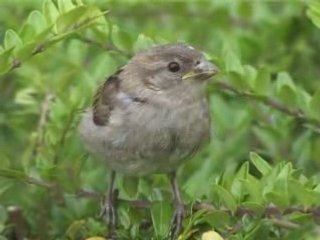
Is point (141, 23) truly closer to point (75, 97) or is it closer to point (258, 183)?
point (75, 97)

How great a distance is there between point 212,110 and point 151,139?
0.64 meters

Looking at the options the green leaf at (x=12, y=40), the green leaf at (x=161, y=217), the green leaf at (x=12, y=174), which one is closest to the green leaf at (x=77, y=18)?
the green leaf at (x=12, y=40)

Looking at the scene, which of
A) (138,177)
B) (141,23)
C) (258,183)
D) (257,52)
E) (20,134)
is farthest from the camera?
(141,23)

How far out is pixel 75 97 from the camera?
3.39 meters

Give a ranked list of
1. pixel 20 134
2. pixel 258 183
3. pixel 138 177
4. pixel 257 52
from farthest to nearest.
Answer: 1. pixel 257 52
2. pixel 20 134
3. pixel 138 177
4. pixel 258 183

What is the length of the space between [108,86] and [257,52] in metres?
0.82

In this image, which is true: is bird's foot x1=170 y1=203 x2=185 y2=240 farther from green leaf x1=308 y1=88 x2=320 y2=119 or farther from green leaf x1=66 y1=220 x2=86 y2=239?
green leaf x1=308 y1=88 x2=320 y2=119

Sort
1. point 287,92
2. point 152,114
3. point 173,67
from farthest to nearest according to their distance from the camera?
1. point 173,67
2. point 152,114
3. point 287,92

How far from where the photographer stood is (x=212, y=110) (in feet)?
12.4

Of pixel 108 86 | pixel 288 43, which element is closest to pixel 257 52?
pixel 288 43

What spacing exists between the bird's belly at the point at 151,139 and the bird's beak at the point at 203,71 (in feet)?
0.34

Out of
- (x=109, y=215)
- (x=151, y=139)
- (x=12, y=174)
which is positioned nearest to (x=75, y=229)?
(x=109, y=215)

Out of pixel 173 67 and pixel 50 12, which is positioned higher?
pixel 50 12

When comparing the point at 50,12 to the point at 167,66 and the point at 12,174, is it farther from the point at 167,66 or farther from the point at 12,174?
the point at 167,66
